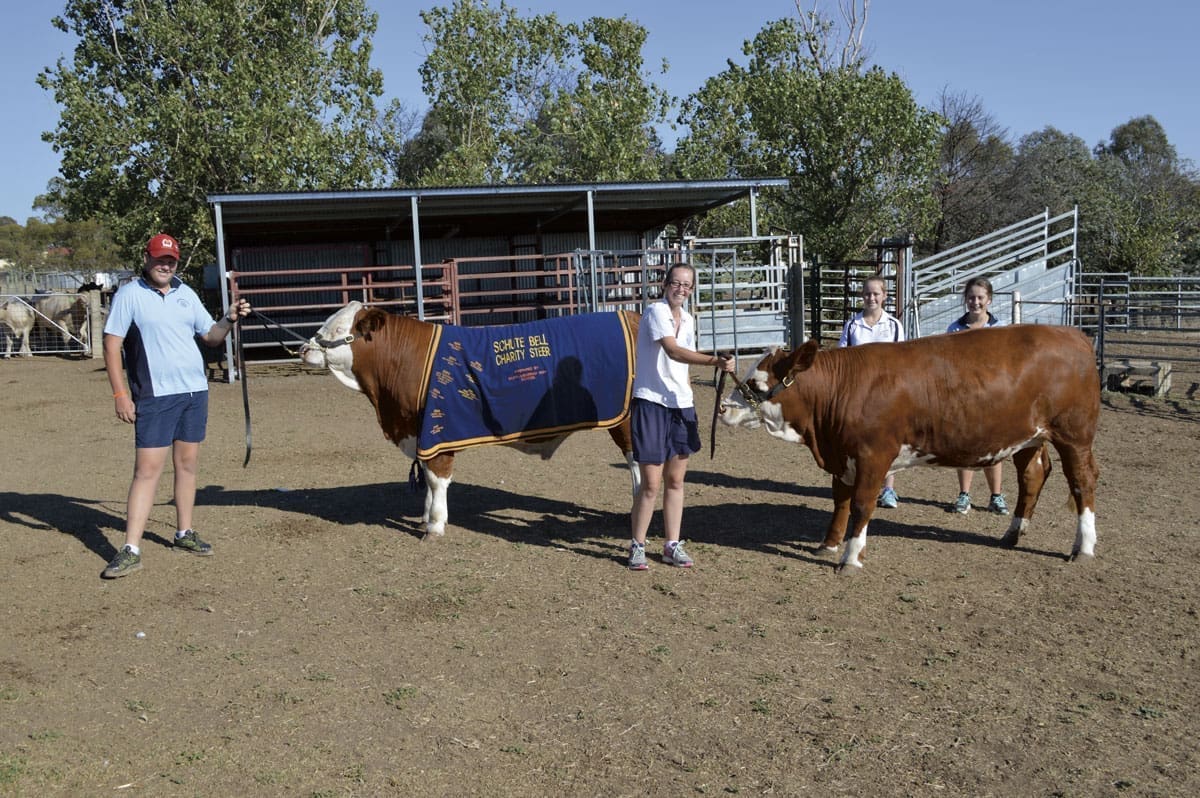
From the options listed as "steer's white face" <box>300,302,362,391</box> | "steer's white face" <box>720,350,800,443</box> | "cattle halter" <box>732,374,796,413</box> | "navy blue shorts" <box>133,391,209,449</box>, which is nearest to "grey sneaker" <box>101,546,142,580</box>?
"navy blue shorts" <box>133,391,209,449</box>

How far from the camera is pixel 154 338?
237 inches

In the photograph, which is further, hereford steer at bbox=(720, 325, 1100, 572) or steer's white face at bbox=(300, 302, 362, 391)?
steer's white face at bbox=(300, 302, 362, 391)

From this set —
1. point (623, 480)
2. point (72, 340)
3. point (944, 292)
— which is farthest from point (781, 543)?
point (72, 340)

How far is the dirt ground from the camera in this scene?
12.0 feet

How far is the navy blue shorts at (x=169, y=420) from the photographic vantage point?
19.7 ft

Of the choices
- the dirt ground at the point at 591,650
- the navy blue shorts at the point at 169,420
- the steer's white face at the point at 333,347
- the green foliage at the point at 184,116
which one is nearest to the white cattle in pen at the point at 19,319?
the green foliage at the point at 184,116

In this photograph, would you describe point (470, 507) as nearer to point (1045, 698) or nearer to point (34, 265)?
point (1045, 698)

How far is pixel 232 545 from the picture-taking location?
6.66 m

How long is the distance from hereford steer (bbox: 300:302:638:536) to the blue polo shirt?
2.62 feet

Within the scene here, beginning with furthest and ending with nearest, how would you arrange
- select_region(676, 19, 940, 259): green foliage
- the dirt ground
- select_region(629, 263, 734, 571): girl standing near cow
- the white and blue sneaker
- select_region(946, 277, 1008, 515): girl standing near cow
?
select_region(676, 19, 940, 259): green foliage → the white and blue sneaker → select_region(946, 277, 1008, 515): girl standing near cow → select_region(629, 263, 734, 571): girl standing near cow → the dirt ground

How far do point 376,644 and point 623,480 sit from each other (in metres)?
3.87

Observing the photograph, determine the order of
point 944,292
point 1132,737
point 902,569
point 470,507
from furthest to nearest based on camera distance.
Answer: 1. point 944,292
2. point 470,507
3. point 902,569
4. point 1132,737

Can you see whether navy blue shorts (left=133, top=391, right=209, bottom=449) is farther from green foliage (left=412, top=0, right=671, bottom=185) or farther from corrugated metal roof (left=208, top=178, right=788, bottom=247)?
green foliage (left=412, top=0, right=671, bottom=185)

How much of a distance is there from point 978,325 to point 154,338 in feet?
16.9
